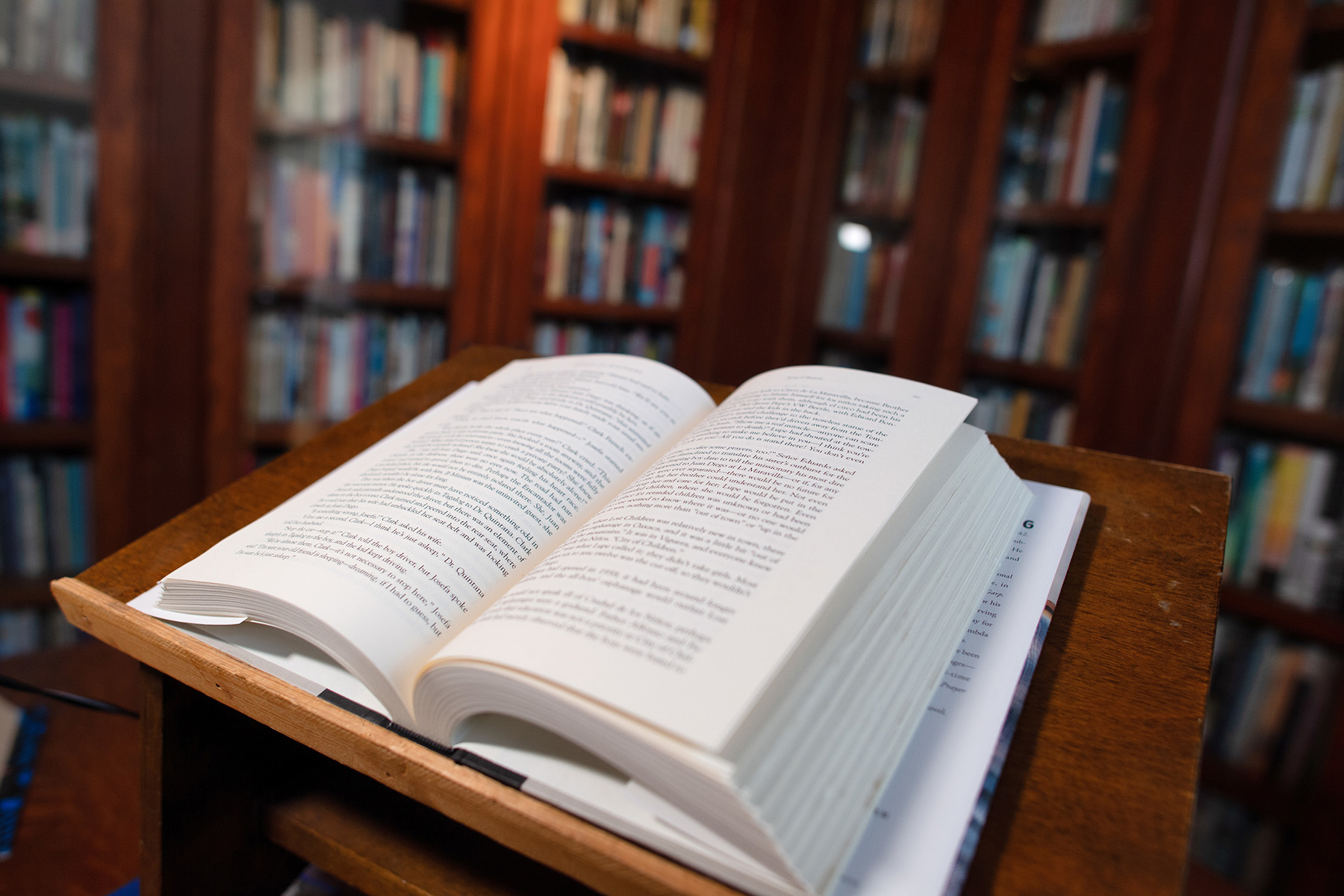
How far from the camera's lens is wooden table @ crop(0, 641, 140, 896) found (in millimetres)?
601

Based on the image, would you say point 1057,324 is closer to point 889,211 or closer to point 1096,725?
point 889,211

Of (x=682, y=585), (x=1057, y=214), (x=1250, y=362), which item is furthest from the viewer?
(x=1057, y=214)

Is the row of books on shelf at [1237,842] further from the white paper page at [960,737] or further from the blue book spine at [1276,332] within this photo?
the white paper page at [960,737]

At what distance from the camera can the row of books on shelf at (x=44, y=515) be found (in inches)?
58.9

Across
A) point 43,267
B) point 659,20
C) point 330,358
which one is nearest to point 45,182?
point 43,267

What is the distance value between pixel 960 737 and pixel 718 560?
0.44ft

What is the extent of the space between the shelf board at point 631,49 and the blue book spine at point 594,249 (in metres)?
0.35

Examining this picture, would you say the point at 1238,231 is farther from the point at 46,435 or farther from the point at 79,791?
the point at 46,435

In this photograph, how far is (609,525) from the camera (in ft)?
1.29

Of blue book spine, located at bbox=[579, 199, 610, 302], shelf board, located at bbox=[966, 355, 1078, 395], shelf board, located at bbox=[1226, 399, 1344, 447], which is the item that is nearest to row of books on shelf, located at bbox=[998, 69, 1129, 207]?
shelf board, located at bbox=[966, 355, 1078, 395]

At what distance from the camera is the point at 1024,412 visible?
1746 mm

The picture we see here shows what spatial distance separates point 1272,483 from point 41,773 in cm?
175

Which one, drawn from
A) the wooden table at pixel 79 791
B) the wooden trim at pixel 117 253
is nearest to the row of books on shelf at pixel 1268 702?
the wooden table at pixel 79 791

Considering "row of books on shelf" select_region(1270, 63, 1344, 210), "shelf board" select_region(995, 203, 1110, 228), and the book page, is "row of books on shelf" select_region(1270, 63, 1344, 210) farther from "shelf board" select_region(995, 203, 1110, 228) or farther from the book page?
the book page
